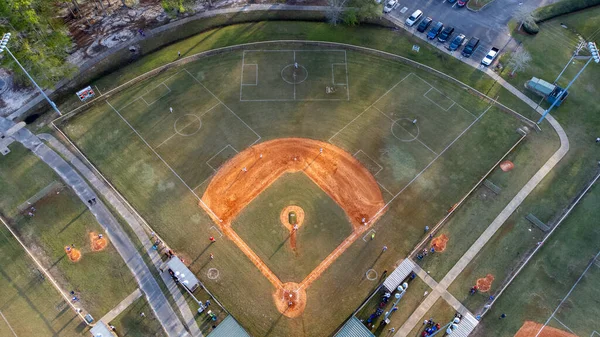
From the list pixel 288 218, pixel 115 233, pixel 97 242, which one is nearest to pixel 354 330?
pixel 288 218

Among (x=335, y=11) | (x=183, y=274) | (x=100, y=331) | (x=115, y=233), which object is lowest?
(x=100, y=331)

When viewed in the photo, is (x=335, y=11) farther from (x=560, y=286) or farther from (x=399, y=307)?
(x=560, y=286)

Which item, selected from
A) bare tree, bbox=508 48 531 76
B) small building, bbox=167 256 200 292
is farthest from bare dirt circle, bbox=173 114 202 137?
bare tree, bbox=508 48 531 76

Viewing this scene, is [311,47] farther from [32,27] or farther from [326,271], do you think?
[32,27]

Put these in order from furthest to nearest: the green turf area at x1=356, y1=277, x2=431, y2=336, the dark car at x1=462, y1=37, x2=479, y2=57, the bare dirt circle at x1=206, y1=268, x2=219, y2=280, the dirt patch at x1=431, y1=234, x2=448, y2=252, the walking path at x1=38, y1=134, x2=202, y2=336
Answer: the dark car at x1=462, y1=37, x2=479, y2=57
the dirt patch at x1=431, y1=234, x2=448, y2=252
the bare dirt circle at x1=206, y1=268, x2=219, y2=280
the walking path at x1=38, y1=134, x2=202, y2=336
the green turf area at x1=356, y1=277, x2=431, y2=336

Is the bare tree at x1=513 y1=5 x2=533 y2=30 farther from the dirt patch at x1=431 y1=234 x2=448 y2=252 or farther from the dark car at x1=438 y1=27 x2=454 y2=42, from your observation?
the dirt patch at x1=431 y1=234 x2=448 y2=252

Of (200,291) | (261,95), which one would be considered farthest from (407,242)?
(261,95)
